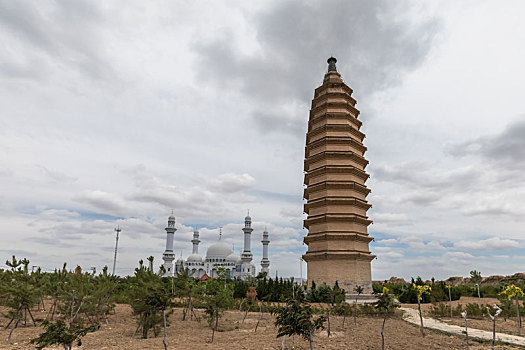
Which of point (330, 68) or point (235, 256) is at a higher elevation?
point (330, 68)

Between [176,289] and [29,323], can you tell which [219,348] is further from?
[29,323]

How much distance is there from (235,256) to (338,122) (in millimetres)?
68068

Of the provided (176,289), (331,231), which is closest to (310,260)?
(331,231)

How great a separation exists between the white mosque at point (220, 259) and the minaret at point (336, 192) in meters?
55.6

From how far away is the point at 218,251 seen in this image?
92.8m

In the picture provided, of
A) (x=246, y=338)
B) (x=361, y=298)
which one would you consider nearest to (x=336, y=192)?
(x=361, y=298)

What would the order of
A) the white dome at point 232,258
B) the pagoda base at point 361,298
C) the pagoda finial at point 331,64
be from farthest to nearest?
the white dome at point 232,258 → the pagoda finial at point 331,64 → the pagoda base at point 361,298

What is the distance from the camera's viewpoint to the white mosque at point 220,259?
83.3m

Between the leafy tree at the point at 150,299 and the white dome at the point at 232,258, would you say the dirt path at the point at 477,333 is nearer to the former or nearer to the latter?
the leafy tree at the point at 150,299

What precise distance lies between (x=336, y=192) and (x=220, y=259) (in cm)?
6954

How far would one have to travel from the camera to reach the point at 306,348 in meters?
9.84

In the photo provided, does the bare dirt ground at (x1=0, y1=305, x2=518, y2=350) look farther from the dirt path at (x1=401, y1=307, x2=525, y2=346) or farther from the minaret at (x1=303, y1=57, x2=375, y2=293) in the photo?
the minaret at (x1=303, y1=57, x2=375, y2=293)

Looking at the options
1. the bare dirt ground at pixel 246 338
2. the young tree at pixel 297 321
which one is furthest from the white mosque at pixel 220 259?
the young tree at pixel 297 321

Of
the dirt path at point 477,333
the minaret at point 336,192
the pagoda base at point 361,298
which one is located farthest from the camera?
the minaret at point 336,192
